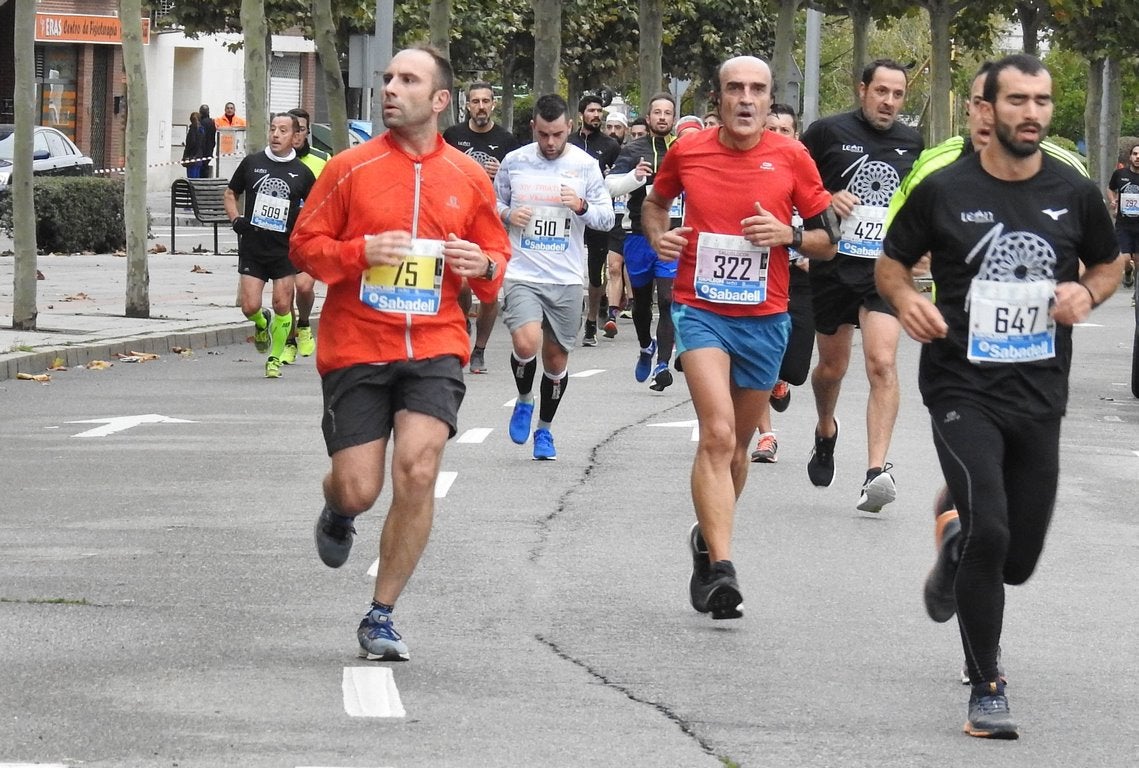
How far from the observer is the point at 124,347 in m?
18.7

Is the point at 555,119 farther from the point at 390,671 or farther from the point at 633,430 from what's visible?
the point at 390,671

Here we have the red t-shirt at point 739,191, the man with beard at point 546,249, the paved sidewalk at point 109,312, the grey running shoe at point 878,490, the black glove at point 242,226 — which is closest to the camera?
the red t-shirt at point 739,191

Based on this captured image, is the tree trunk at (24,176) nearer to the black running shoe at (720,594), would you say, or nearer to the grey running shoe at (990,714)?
the black running shoe at (720,594)

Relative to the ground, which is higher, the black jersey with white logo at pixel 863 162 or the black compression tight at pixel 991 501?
the black jersey with white logo at pixel 863 162

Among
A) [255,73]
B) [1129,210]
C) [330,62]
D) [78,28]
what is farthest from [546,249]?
[78,28]

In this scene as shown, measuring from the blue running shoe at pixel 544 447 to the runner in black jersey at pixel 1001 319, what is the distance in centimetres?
576

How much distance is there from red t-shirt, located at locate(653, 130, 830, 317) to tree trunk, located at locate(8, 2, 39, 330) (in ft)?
37.9

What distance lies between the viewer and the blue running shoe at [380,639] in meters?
6.95

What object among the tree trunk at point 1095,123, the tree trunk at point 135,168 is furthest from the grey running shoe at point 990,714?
the tree trunk at point 1095,123

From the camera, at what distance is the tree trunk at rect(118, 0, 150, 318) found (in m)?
20.9

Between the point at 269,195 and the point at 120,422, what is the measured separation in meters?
3.66

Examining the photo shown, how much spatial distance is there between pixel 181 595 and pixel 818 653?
225 cm

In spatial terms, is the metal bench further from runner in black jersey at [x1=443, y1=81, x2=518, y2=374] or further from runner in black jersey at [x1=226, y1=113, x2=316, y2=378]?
runner in black jersey at [x1=226, y1=113, x2=316, y2=378]

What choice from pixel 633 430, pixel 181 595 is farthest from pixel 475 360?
pixel 181 595
